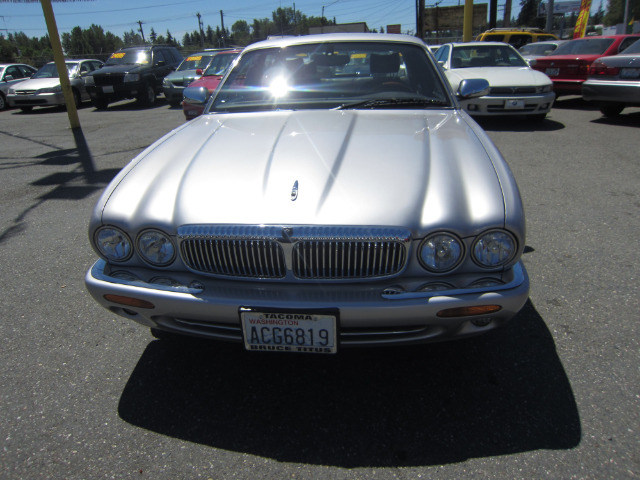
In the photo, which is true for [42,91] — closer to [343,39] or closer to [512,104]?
[512,104]

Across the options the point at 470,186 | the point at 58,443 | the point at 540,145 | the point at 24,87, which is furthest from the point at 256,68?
the point at 24,87

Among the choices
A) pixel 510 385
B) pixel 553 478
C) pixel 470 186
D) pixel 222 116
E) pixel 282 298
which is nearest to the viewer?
pixel 553 478

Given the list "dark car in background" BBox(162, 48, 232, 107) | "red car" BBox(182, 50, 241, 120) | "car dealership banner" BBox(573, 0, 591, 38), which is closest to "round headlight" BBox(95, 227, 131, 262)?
"red car" BBox(182, 50, 241, 120)

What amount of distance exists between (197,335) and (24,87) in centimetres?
1520

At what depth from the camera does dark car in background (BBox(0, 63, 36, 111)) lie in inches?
593

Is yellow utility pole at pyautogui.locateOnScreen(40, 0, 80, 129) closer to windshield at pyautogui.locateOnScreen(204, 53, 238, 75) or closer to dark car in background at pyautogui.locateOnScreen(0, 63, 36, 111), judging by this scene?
windshield at pyautogui.locateOnScreen(204, 53, 238, 75)

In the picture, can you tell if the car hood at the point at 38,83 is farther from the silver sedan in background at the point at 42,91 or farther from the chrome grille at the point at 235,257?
the chrome grille at the point at 235,257

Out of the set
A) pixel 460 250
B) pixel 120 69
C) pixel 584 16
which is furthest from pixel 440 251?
pixel 584 16

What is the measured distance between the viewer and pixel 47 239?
407 centimetres

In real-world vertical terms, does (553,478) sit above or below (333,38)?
below

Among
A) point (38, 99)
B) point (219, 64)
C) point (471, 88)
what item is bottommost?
point (38, 99)

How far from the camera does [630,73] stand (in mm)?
7871

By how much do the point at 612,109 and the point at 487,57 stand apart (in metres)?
2.48

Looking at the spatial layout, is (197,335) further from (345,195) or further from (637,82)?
(637,82)
